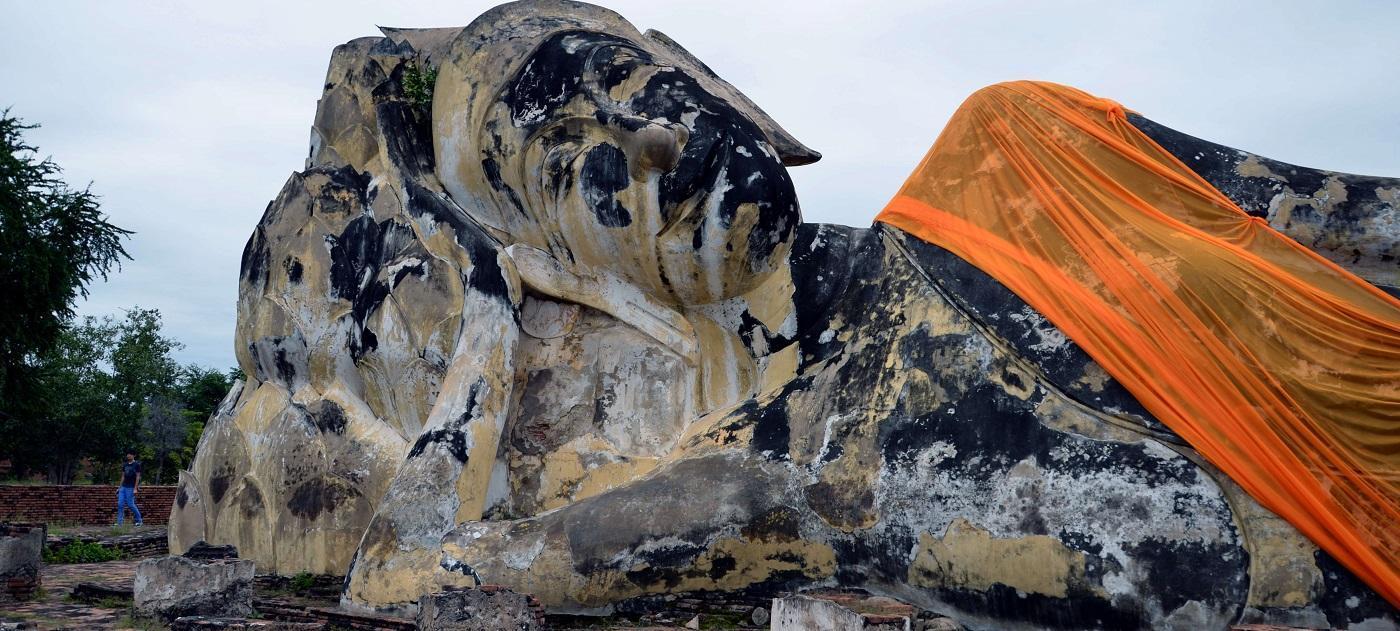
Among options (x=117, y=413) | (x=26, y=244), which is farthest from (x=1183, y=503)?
(x=117, y=413)

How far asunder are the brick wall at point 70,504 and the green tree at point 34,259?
5.59ft

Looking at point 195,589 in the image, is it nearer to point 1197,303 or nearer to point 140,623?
point 140,623

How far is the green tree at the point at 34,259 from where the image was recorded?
43.2 feet

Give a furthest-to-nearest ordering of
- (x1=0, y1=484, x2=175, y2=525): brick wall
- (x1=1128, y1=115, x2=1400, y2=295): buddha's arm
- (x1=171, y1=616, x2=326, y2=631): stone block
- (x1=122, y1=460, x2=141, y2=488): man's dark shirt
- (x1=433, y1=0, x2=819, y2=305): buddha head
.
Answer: (x1=0, y1=484, x2=175, y2=525): brick wall → (x1=122, y1=460, x2=141, y2=488): man's dark shirt → (x1=433, y1=0, x2=819, y2=305): buddha head → (x1=1128, y1=115, x2=1400, y2=295): buddha's arm → (x1=171, y1=616, x2=326, y2=631): stone block

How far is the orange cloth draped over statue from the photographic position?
15.2 ft

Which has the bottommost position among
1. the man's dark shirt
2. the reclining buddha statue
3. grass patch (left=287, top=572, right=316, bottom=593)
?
grass patch (left=287, top=572, right=316, bottom=593)

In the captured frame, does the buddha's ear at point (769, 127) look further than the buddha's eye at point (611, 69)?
Yes

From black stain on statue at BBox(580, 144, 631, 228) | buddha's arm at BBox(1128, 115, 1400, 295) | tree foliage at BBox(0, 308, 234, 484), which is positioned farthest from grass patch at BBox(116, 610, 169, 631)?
tree foliage at BBox(0, 308, 234, 484)

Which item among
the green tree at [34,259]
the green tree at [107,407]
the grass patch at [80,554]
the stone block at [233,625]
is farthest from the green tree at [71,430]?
the stone block at [233,625]

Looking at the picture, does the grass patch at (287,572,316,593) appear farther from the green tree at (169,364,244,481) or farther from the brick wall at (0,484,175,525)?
the green tree at (169,364,244,481)

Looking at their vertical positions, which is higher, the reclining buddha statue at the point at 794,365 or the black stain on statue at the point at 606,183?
the black stain on statue at the point at 606,183

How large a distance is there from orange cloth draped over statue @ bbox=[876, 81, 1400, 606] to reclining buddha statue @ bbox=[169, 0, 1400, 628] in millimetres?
14

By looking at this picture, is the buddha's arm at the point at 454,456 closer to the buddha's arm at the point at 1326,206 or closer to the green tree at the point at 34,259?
the buddha's arm at the point at 1326,206

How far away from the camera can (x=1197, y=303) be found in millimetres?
5020
